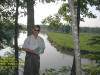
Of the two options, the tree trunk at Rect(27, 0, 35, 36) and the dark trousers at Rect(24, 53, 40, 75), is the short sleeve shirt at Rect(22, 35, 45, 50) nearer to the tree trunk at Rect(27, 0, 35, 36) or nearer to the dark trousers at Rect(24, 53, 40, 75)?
the dark trousers at Rect(24, 53, 40, 75)

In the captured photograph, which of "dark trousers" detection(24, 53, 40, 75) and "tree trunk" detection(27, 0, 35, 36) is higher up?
"tree trunk" detection(27, 0, 35, 36)

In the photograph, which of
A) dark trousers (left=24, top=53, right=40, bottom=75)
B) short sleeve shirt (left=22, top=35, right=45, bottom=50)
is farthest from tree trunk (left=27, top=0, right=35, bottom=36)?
short sleeve shirt (left=22, top=35, right=45, bottom=50)

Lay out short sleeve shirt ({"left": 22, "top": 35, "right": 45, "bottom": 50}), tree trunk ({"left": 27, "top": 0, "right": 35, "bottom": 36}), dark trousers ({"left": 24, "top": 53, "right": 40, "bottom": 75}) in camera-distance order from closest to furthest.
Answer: short sleeve shirt ({"left": 22, "top": 35, "right": 45, "bottom": 50}) → dark trousers ({"left": 24, "top": 53, "right": 40, "bottom": 75}) → tree trunk ({"left": 27, "top": 0, "right": 35, "bottom": 36})

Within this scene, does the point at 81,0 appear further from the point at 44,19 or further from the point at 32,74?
the point at 32,74

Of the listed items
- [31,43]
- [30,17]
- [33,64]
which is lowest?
[33,64]

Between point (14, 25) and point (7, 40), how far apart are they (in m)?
3.61

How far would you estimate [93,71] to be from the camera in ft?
9.30

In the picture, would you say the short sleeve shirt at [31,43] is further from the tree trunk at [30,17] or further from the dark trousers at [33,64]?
the tree trunk at [30,17]

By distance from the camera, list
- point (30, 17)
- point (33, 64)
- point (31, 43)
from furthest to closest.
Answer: point (30, 17) → point (33, 64) → point (31, 43)

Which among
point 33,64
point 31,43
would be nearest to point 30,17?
point 31,43

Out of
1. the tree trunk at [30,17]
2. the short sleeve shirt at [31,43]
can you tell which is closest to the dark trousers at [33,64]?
the short sleeve shirt at [31,43]

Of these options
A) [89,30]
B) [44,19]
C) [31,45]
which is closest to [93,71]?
[31,45]

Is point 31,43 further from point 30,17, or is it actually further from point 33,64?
point 30,17

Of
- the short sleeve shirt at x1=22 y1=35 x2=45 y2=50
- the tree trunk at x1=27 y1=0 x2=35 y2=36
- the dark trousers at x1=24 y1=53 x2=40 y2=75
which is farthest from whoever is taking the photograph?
the tree trunk at x1=27 y1=0 x2=35 y2=36
